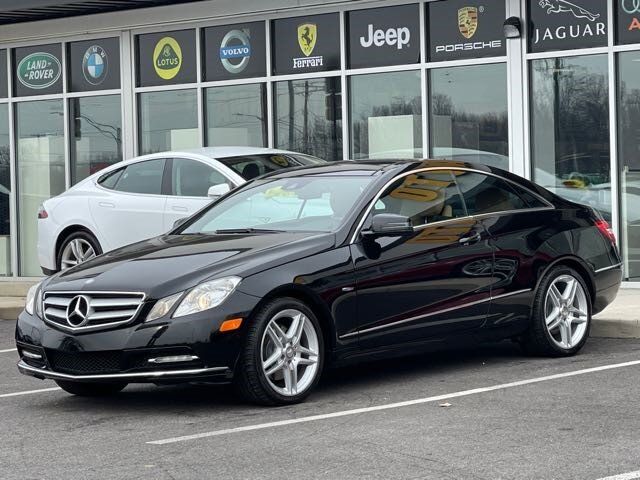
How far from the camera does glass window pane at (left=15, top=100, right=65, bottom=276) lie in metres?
18.6

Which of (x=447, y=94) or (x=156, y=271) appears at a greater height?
(x=447, y=94)

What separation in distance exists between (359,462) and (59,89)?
44.1ft

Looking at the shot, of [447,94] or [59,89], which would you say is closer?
[447,94]

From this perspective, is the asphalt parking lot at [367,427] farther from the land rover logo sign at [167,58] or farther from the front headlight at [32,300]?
the land rover logo sign at [167,58]

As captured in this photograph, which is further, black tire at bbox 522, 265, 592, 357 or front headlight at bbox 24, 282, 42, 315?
black tire at bbox 522, 265, 592, 357

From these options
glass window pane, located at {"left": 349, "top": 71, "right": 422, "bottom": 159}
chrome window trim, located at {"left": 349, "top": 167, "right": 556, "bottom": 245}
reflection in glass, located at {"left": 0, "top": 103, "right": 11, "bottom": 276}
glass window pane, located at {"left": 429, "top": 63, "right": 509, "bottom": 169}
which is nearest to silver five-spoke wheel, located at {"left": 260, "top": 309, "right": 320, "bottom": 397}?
chrome window trim, located at {"left": 349, "top": 167, "right": 556, "bottom": 245}

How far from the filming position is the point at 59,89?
60.8ft

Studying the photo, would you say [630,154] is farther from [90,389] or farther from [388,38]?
[90,389]

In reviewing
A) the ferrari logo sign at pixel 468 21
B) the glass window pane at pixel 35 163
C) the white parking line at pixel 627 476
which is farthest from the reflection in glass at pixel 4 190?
the white parking line at pixel 627 476

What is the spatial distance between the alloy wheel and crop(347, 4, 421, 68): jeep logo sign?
4138mm

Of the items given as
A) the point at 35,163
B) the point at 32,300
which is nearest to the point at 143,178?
the point at 35,163

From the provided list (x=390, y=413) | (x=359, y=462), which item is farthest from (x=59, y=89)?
(x=359, y=462)

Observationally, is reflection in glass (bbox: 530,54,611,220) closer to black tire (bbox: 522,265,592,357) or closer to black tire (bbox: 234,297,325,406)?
black tire (bbox: 522,265,592,357)

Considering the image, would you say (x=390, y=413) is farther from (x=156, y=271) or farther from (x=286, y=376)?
(x=156, y=271)
